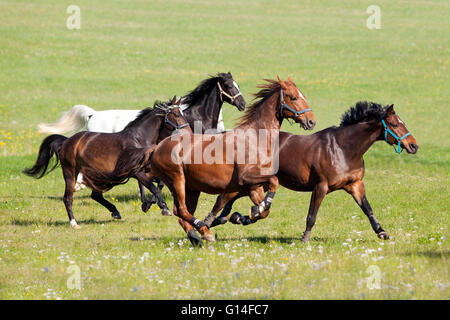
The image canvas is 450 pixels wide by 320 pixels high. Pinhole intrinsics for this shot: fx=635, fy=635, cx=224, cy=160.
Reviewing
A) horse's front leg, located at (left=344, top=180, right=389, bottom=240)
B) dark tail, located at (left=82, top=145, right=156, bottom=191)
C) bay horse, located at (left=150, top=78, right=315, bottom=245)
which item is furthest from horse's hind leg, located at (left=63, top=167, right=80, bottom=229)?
horse's front leg, located at (left=344, top=180, right=389, bottom=240)

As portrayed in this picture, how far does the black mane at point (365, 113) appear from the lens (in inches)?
403

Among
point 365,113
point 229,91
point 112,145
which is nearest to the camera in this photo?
point 365,113

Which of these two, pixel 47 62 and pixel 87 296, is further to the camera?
pixel 47 62

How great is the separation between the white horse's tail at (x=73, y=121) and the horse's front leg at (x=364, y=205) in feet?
32.0

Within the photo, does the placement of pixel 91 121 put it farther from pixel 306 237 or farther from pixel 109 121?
pixel 306 237

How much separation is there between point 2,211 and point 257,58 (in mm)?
30658

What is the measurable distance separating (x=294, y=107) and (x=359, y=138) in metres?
1.25

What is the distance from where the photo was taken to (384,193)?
51.6 ft

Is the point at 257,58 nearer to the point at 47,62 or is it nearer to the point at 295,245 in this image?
the point at 47,62

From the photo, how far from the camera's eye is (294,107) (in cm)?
993

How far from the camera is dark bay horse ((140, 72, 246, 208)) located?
544 inches

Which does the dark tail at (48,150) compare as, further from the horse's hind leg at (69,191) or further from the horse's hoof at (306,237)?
Result: the horse's hoof at (306,237)

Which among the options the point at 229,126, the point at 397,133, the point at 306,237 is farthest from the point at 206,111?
the point at 229,126

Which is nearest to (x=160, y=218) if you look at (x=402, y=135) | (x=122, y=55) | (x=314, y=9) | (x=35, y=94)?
(x=402, y=135)
